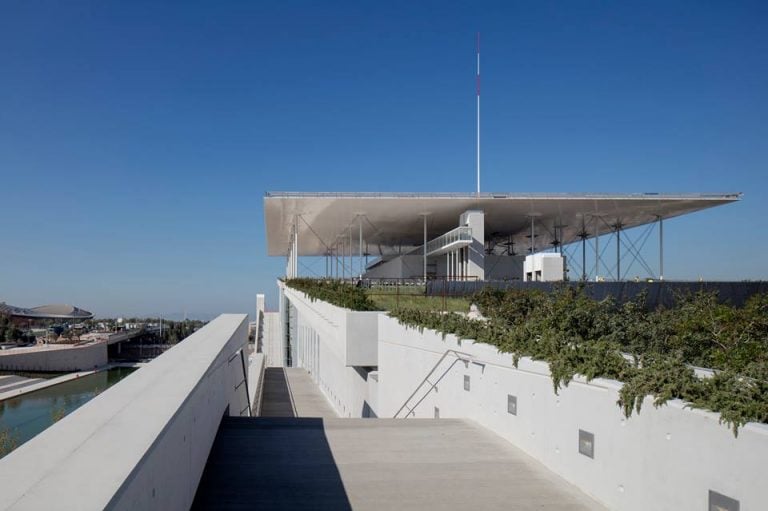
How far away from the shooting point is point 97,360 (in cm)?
9256

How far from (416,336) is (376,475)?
7.68 metres

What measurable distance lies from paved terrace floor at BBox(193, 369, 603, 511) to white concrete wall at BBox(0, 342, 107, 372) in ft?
281

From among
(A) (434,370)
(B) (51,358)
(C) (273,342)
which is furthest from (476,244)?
(B) (51,358)

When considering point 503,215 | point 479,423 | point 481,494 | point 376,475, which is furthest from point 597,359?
point 503,215

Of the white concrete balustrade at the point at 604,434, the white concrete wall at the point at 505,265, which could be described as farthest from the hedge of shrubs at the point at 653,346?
the white concrete wall at the point at 505,265

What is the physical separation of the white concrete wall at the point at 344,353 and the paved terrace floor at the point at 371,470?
8.98 metres

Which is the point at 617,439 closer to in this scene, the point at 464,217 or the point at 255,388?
the point at 255,388

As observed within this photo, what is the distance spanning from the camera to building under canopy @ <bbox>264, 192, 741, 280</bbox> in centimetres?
3425

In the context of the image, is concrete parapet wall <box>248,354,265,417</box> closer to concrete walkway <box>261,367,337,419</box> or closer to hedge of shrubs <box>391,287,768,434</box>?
concrete walkway <box>261,367,337,419</box>

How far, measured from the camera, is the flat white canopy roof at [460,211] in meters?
34.1

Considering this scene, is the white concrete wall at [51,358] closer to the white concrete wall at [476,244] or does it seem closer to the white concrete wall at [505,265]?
the white concrete wall at [505,265]

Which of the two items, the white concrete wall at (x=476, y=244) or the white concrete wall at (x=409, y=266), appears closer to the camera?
the white concrete wall at (x=476, y=244)

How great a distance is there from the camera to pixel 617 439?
18.0 feet

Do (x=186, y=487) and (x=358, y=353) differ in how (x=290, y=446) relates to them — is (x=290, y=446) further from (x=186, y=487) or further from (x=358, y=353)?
(x=358, y=353)
